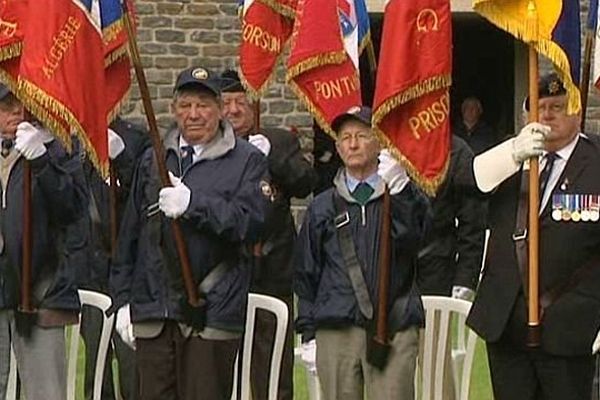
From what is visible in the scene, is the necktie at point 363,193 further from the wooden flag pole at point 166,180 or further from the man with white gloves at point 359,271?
the wooden flag pole at point 166,180

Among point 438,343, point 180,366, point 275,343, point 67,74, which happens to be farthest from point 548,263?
point 67,74

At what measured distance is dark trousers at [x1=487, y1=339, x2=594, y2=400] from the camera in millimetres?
6758

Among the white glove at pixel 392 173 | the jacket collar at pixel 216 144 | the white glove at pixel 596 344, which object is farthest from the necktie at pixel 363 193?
the white glove at pixel 596 344

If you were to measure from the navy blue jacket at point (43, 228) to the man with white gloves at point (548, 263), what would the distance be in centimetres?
204

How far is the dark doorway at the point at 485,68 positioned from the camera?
19.6 metres

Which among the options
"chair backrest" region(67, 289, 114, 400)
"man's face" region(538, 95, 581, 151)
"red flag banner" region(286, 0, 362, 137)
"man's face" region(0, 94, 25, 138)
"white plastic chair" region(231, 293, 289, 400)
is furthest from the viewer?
"red flag banner" region(286, 0, 362, 137)

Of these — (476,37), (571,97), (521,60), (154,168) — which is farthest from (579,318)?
(476,37)

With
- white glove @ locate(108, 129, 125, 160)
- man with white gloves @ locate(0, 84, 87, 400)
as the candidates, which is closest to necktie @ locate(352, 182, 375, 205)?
man with white gloves @ locate(0, 84, 87, 400)

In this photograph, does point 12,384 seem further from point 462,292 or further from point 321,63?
point 462,292

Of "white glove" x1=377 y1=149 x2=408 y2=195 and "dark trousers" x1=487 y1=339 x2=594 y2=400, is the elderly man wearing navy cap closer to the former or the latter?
"white glove" x1=377 y1=149 x2=408 y2=195

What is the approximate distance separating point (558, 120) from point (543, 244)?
20.4 inches

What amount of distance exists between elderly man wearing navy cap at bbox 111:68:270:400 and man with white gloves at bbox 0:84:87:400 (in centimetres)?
50

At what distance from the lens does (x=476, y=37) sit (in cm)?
2020

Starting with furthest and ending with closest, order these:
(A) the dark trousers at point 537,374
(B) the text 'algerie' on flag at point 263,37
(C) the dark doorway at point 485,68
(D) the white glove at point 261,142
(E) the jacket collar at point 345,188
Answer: (C) the dark doorway at point 485,68, (B) the text 'algerie' on flag at point 263,37, (D) the white glove at point 261,142, (E) the jacket collar at point 345,188, (A) the dark trousers at point 537,374
